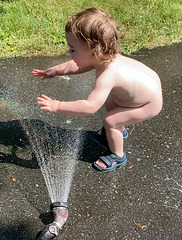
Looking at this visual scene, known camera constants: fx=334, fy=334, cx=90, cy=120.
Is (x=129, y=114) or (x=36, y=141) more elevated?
(x=129, y=114)

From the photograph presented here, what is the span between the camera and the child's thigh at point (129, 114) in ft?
8.44

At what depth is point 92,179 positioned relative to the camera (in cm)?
276

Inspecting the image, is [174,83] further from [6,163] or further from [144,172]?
[6,163]

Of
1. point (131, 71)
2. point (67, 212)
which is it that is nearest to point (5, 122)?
point (67, 212)

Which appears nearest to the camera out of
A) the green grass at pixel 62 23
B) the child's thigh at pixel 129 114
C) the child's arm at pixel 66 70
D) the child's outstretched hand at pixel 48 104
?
the child's outstretched hand at pixel 48 104

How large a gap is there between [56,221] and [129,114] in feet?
3.14

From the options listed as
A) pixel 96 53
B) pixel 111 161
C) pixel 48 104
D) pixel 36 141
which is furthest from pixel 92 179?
pixel 96 53

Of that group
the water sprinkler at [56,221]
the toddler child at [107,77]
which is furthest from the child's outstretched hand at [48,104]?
the water sprinkler at [56,221]

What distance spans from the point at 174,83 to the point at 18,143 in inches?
83.1

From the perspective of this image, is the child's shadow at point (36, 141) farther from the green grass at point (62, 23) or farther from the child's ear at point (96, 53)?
the green grass at point (62, 23)

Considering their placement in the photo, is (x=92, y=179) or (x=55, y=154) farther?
(x=55, y=154)

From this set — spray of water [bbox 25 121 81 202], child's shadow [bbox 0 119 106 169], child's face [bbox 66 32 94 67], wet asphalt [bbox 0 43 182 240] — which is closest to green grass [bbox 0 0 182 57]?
wet asphalt [bbox 0 43 182 240]

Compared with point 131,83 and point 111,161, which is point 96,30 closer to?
point 131,83

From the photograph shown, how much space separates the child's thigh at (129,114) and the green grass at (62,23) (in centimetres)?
211
